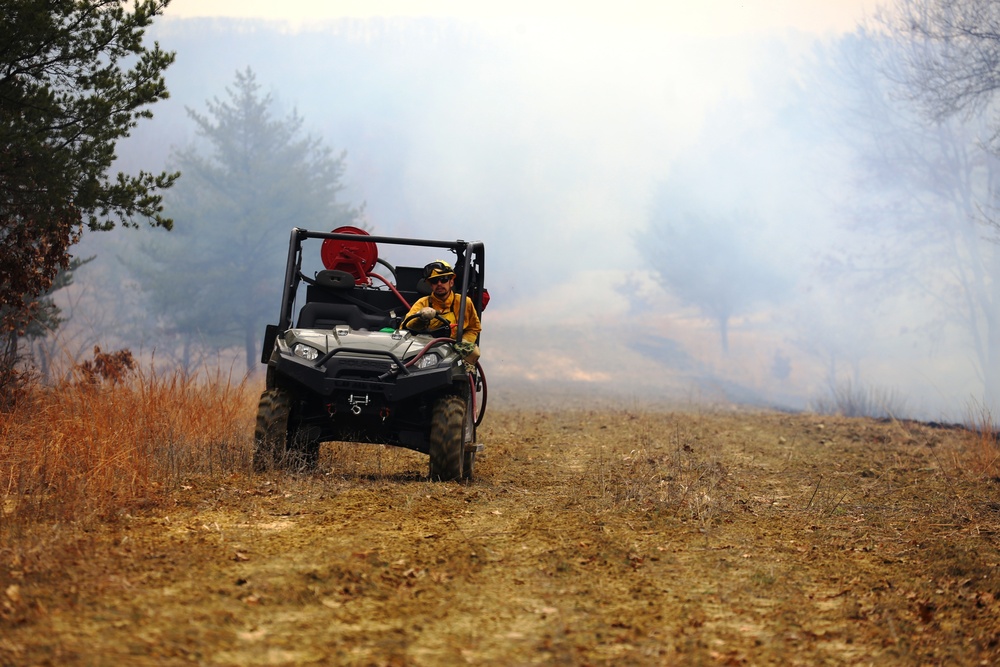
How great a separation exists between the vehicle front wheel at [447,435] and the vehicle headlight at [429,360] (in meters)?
0.34

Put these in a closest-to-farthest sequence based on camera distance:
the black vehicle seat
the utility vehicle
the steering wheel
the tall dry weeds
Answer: the tall dry weeds < the utility vehicle < the steering wheel < the black vehicle seat

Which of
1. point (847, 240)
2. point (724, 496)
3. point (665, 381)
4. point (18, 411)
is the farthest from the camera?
point (847, 240)

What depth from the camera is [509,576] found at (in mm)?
5941

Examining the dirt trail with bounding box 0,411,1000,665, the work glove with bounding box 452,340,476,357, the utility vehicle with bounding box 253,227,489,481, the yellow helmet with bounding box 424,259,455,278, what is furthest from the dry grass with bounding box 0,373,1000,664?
the yellow helmet with bounding box 424,259,455,278

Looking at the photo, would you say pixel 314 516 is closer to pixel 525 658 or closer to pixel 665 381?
pixel 525 658

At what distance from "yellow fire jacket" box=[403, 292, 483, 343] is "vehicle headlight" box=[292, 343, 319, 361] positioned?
3.94 ft

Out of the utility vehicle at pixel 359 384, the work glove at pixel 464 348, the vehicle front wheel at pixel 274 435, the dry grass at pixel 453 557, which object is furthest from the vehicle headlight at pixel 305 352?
the work glove at pixel 464 348

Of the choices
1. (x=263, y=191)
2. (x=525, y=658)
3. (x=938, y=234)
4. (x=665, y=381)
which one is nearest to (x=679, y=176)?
(x=665, y=381)

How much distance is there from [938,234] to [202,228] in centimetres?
3241

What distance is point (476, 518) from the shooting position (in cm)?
762

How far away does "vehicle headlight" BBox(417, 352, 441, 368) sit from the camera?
9.05 m

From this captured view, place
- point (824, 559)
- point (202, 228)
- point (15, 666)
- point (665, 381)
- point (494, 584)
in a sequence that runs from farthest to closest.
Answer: point (665, 381), point (202, 228), point (824, 559), point (494, 584), point (15, 666)

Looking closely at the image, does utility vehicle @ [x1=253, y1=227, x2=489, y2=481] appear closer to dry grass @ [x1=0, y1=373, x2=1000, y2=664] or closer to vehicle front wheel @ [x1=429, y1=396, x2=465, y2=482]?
vehicle front wheel @ [x1=429, y1=396, x2=465, y2=482]

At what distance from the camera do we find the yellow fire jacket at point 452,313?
393 inches
